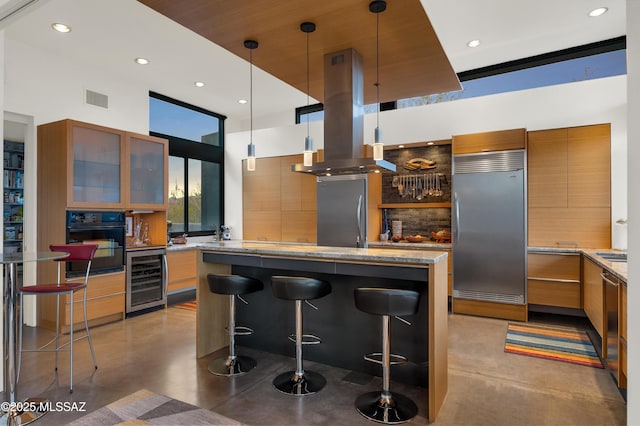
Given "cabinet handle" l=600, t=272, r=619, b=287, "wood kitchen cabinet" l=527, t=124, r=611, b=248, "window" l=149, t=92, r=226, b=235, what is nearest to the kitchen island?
"cabinet handle" l=600, t=272, r=619, b=287

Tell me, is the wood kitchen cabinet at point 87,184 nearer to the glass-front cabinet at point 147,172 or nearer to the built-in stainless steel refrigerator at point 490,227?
the glass-front cabinet at point 147,172

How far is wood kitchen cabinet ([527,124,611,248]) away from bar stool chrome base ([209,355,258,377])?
3.71 m

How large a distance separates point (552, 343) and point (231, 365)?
3154 millimetres

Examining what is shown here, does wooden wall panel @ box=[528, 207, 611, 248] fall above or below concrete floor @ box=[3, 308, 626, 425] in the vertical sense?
above

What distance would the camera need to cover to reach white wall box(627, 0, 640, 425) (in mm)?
1049

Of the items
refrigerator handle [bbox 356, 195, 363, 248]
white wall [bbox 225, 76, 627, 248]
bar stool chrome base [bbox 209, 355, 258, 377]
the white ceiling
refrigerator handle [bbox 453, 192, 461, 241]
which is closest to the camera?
bar stool chrome base [bbox 209, 355, 258, 377]

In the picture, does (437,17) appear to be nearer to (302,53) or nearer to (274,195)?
(302,53)

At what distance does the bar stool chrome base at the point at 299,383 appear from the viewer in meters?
2.62

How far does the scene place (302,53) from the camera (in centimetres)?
344

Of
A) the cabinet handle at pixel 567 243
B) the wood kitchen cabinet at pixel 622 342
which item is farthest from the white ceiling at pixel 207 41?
the wood kitchen cabinet at pixel 622 342

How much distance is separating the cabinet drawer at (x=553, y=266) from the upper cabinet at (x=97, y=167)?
494 cm

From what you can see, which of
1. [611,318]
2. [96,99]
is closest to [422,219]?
[611,318]

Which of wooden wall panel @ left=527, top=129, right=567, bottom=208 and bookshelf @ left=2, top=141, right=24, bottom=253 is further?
bookshelf @ left=2, top=141, right=24, bottom=253

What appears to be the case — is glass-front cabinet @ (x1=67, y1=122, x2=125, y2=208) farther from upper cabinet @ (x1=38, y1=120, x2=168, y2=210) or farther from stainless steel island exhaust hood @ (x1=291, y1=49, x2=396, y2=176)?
stainless steel island exhaust hood @ (x1=291, y1=49, x2=396, y2=176)
